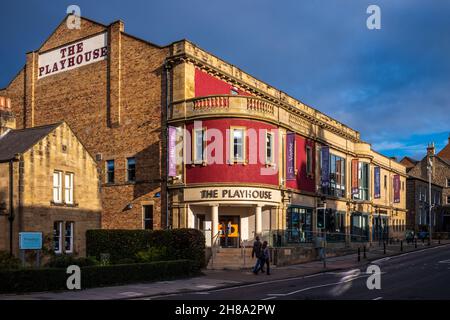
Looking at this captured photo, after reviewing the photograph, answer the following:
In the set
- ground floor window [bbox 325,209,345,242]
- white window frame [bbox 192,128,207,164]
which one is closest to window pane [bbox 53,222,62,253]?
white window frame [bbox 192,128,207,164]

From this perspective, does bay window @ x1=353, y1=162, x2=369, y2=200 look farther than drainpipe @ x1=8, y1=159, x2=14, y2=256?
Yes

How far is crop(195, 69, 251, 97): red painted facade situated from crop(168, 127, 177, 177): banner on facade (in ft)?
11.2

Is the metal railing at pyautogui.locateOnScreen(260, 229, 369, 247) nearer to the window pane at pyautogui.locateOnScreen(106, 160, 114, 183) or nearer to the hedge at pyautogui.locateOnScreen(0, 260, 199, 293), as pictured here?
the hedge at pyautogui.locateOnScreen(0, 260, 199, 293)

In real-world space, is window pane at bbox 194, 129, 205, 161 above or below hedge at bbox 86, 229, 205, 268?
above

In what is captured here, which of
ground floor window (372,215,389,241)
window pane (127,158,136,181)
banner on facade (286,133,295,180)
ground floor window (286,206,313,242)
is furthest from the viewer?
ground floor window (372,215,389,241)

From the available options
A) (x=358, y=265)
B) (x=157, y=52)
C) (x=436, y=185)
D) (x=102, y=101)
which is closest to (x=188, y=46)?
(x=157, y=52)

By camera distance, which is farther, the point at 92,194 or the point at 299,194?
the point at 299,194

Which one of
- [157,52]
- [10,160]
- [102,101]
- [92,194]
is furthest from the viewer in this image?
[102,101]

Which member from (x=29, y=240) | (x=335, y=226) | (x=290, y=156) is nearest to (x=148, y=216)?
(x=290, y=156)

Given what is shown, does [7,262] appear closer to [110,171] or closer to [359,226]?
[110,171]

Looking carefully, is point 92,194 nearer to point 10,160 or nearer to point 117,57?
point 10,160

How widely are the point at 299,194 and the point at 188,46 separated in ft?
45.0

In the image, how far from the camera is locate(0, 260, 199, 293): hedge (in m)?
20.2
